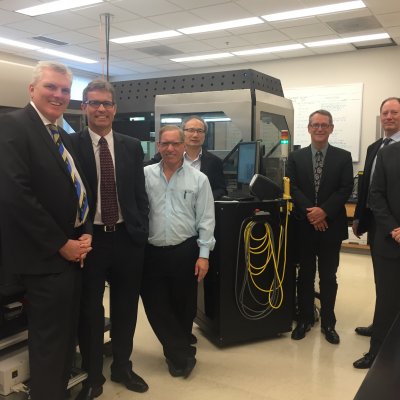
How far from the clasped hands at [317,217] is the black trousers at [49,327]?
1.59m

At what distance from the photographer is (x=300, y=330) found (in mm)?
2883

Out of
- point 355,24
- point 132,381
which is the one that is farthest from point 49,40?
point 132,381

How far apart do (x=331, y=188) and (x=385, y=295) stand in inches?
30.6

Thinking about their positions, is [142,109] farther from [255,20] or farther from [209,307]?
[255,20]

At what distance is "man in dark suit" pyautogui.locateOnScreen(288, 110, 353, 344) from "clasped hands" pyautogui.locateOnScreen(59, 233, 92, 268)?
1.52 m

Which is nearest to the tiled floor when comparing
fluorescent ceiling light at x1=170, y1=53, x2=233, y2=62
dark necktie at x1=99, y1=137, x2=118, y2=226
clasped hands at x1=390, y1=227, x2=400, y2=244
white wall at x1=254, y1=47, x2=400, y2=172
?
clasped hands at x1=390, y1=227, x2=400, y2=244

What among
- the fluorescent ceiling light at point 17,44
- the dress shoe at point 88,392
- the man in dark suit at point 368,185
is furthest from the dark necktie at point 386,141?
the fluorescent ceiling light at point 17,44

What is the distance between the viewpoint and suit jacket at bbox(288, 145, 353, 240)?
9.11 feet

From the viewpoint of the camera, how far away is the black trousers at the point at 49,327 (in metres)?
1.69

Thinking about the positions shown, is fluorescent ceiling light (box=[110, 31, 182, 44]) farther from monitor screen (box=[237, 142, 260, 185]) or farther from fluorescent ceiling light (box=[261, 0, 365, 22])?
monitor screen (box=[237, 142, 260, 185])

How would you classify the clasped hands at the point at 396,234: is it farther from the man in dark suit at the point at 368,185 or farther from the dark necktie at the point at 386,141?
the dark necktie at the point at 386,141

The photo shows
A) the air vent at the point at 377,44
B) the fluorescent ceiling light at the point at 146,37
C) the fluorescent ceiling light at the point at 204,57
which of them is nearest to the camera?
the fluorescent ceiling light at the point at 146,37

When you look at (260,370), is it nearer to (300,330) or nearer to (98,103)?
(300,330)

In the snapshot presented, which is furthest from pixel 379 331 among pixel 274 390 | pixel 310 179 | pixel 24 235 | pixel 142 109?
pixel 142 109
